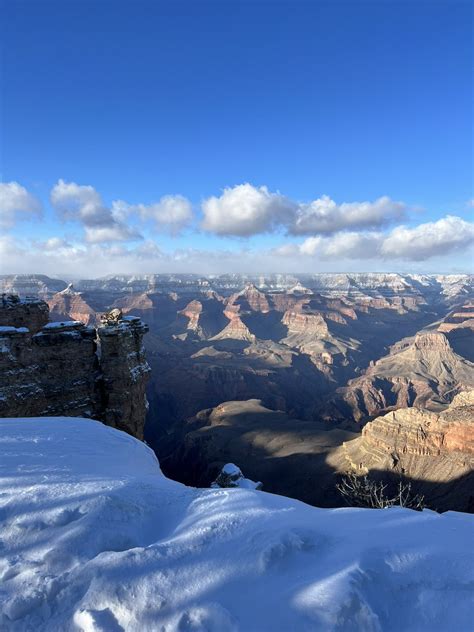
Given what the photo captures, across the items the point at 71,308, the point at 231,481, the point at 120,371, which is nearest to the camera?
the point at 120,371

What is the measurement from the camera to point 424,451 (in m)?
44.9

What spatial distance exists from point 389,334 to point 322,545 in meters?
203

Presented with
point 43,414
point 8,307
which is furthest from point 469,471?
point 8,307

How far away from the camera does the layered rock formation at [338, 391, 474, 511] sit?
130ft

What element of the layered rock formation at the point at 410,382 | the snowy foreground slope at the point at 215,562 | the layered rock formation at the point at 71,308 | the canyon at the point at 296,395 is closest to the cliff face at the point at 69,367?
the canyon at the point at 296,395

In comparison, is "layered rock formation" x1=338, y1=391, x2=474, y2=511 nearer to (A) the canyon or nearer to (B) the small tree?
(A) the canyon

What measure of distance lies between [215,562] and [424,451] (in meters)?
49.6

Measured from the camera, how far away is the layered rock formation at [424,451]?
39562 mm

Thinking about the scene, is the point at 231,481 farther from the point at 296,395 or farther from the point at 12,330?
the point at 296,395

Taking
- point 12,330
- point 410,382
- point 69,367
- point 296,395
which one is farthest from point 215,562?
point 410,382

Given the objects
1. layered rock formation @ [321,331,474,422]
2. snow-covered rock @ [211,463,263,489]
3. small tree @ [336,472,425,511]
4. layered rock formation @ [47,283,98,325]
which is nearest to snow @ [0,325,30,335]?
small tree @ [336,472,425,511]

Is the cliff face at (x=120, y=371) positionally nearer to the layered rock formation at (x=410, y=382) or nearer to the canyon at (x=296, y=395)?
the canyon at (x=296, y=395)

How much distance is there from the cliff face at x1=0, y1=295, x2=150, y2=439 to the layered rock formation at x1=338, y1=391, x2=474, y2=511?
3641 centimetres

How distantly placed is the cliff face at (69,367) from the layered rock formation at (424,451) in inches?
1433
